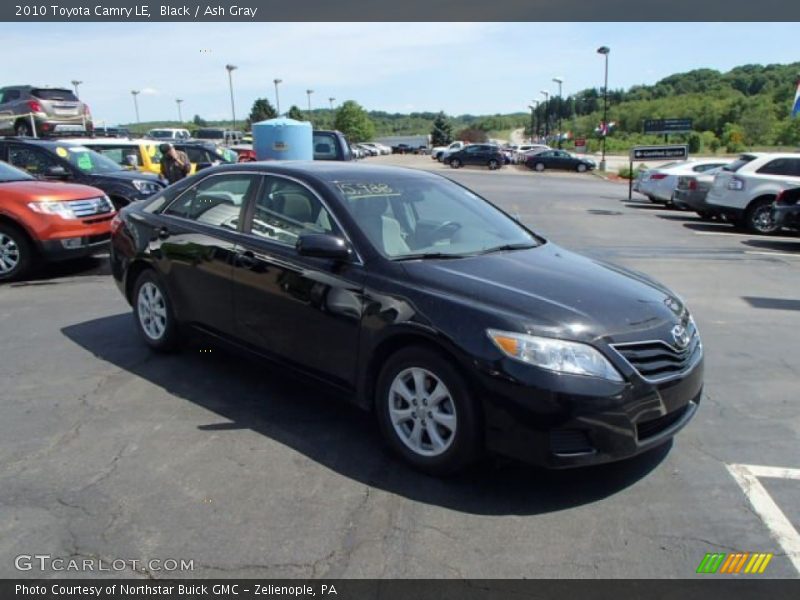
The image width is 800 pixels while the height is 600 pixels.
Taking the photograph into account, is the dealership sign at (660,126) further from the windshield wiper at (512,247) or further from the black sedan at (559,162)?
the windshield wiper at (512,247)

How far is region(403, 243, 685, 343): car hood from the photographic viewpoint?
3326 millimetres

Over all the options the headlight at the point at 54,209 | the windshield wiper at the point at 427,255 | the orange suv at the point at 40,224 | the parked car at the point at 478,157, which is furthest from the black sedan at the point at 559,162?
the windshield wiper at the point at 427,255

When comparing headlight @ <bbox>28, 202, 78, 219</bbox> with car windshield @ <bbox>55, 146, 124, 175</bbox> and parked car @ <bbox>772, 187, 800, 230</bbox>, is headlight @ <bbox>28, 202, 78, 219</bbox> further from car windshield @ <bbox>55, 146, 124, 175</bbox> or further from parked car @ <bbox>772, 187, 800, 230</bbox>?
parked car @ <bbox>772, 187, 800, 230</bbox>

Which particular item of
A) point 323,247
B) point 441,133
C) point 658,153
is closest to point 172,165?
point 323,247

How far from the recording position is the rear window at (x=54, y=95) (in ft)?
74.6

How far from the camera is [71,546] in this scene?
294 centimetres

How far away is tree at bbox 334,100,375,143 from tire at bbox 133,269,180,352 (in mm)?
101918

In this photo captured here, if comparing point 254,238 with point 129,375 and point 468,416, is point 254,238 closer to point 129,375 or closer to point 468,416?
point 129,375

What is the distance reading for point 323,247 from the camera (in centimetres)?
381

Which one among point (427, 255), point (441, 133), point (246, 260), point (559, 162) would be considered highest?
point (427, 255)

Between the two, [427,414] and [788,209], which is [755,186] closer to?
[788,209]

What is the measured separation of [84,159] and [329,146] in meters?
6.96

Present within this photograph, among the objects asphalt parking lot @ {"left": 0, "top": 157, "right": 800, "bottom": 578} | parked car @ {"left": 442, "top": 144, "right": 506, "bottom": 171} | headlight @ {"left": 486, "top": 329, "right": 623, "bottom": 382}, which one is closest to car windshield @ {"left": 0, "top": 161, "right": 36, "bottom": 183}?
asphalt parking lot @ {"left": 0, "top": 157, "right": 800, "bottom": 578}

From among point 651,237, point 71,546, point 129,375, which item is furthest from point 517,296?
point 651,237
